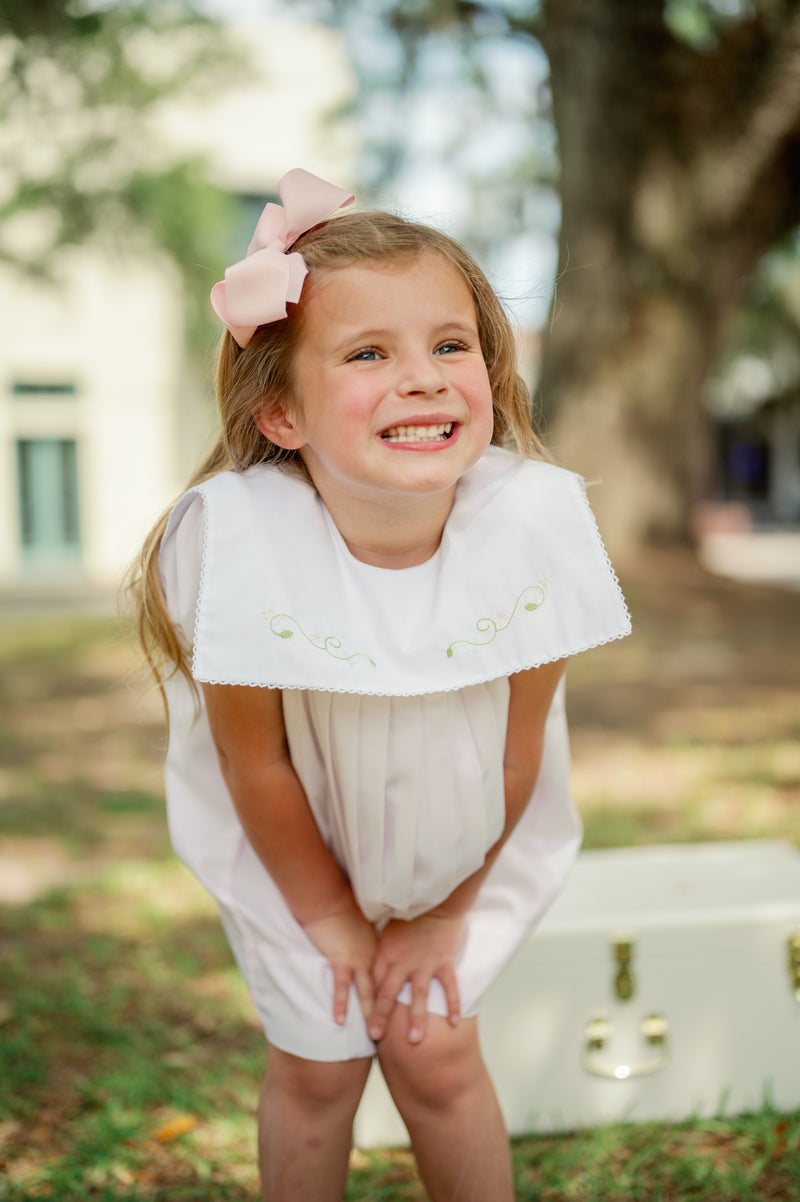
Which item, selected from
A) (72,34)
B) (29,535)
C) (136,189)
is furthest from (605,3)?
(29,535)

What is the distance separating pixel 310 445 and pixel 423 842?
581 mm

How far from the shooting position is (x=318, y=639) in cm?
151

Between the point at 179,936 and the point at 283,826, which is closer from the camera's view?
the point at 283,826

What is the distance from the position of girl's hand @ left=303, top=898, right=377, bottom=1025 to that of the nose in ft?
2.47

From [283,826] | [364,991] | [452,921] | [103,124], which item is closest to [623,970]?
[452,921]

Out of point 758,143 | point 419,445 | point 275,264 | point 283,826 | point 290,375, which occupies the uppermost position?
point 758,143

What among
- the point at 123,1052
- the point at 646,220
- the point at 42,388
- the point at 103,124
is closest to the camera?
the point at 123,1052

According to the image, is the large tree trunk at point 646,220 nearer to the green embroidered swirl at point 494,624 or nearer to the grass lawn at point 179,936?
the grass lawn at point 179,936

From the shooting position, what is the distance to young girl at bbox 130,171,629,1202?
1506 mm

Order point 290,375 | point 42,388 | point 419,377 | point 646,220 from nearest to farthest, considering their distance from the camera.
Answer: point 419,377 → point 290,375 → point 646,220 → point 42,388

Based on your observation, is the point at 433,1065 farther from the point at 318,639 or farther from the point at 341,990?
the point at 318,639

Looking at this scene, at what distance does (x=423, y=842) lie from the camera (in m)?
1.61

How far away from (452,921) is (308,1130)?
0.35 meters

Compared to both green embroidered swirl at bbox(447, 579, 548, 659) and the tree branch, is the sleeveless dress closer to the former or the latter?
green embroidered swirl at bbox(447, 579, 548, 659)
